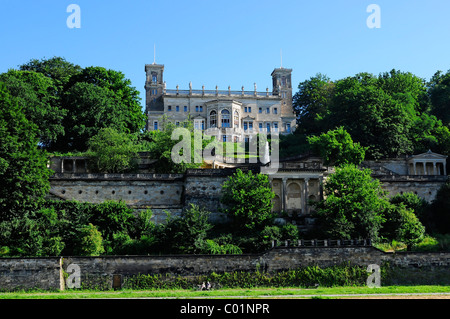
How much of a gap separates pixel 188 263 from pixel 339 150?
890 inches

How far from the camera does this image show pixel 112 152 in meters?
53.1

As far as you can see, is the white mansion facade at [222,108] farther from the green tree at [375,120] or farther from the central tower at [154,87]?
the green tree at [375,120]

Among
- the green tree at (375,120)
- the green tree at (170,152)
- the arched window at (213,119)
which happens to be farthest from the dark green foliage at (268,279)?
the arched window at (213,119)

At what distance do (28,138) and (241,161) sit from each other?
24.7 metres

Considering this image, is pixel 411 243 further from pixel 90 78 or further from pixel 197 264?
pixel 90 78

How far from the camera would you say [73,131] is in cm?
5912

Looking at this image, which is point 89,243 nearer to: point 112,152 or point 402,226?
point 112,152

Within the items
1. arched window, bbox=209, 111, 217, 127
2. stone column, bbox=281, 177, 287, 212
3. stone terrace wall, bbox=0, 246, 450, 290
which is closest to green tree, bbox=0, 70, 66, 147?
stone terrace wall, bbox=0, 246, 450, 290

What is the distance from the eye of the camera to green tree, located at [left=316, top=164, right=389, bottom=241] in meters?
41.4

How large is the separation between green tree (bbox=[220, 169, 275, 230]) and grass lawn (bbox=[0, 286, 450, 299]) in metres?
7.97

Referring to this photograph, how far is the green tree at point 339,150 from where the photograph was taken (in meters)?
53.8

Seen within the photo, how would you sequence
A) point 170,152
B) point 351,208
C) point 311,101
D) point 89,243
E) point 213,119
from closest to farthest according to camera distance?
point 89,243 → point 351,208 → point 170,152 → point 213,119 → point 311,101

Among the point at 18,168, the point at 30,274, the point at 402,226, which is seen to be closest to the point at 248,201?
the point at 402,226

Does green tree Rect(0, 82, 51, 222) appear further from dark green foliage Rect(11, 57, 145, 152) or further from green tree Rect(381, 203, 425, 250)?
green tree Rect(381, 203, 425, 250)
